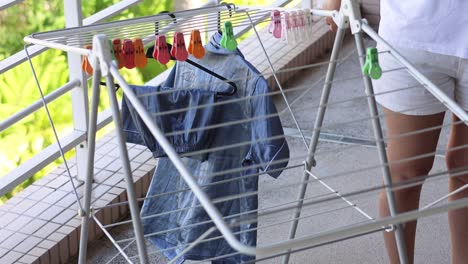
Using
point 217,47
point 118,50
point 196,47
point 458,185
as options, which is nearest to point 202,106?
point 118,50

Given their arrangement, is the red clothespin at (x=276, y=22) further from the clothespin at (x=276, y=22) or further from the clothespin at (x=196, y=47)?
the clothespin at (x=196, y=47)

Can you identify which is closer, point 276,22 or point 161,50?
point 161,50

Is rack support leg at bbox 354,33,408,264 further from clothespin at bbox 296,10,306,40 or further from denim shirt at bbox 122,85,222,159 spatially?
denim shirt at bbox 122,85,222,159

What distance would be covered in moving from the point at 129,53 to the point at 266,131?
0.38 m

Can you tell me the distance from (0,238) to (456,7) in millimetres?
1460

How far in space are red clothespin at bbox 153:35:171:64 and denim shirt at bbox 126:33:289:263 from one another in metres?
0.13

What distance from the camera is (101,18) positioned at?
2791mm

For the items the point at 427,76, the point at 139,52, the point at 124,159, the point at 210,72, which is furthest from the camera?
the point at 210,72

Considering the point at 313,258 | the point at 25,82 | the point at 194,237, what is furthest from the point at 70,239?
the point at 25,82

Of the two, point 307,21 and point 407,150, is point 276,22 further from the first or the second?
point 407,150

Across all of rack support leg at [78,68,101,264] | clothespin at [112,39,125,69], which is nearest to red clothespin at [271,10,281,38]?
clothespin at [112,39,125,69]

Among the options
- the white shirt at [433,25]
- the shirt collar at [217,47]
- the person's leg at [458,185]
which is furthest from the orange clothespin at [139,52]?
the person's leg at [458,185]

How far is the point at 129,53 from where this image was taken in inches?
68.6

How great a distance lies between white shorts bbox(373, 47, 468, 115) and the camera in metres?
1.82
